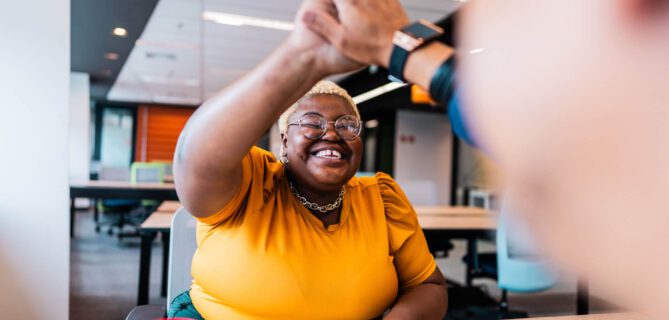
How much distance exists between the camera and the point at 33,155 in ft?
7.84

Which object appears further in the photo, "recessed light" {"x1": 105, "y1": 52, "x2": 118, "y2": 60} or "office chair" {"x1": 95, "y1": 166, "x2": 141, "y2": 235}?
"recessed light" {"x1": 105, "y1": 52, "x2": 118, "y2": 60}

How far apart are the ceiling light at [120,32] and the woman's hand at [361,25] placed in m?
5.79

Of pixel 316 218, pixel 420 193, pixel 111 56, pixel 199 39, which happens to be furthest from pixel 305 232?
pixel 111 56

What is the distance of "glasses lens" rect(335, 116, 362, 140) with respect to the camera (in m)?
1.19

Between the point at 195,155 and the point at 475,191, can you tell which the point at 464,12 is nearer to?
the point at 195,155

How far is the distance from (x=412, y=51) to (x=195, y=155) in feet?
1.36

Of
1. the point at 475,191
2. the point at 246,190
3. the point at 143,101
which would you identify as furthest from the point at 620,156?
the point at 143,101

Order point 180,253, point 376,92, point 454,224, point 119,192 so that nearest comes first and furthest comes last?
point 180,253 → point 454,224 → point 119,192 → point 376,92

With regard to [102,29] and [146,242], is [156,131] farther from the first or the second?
[146,242]

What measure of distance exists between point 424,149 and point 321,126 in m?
9.63

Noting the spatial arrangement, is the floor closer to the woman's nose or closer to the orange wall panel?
the woman's nose

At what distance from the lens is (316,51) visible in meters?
0.62

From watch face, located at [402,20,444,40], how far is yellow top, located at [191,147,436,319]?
0.55 metres

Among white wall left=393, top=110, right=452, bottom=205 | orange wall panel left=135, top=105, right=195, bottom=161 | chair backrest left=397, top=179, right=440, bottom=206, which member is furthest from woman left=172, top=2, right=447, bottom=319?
orange wall panel left=135, top=105, right=195, bottom=161
